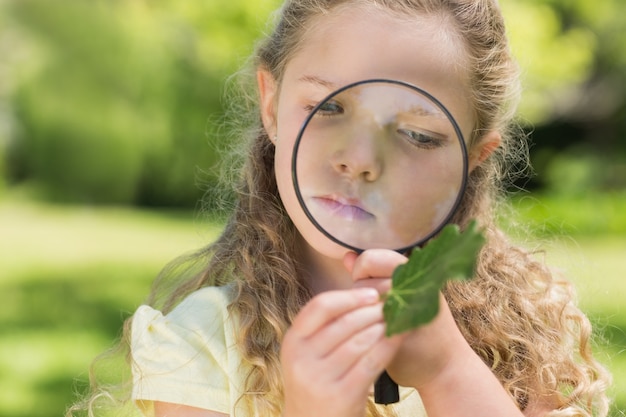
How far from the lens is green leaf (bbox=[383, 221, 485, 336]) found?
1.58 metres

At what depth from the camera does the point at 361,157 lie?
2094 mm

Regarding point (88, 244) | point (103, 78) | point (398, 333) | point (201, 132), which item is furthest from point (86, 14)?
point (398, 333)

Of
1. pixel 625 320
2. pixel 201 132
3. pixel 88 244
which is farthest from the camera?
pixel 201 132

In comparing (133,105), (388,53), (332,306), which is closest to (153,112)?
(133,105)

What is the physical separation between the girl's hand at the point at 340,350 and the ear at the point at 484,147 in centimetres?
106

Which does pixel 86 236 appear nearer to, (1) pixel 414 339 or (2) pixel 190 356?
(2) pixel 190 356

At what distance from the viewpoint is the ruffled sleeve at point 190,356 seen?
264cm

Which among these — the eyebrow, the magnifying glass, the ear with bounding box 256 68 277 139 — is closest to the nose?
the magnifying glass

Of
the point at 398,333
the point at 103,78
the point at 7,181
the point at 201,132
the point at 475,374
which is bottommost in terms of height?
the point at 7,181

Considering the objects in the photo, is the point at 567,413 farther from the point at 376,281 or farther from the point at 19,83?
the point at 19,83

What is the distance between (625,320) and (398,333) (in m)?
6.97

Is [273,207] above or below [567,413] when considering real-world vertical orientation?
above

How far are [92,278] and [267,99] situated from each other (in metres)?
8.90

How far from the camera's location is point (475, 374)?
2141 mm
